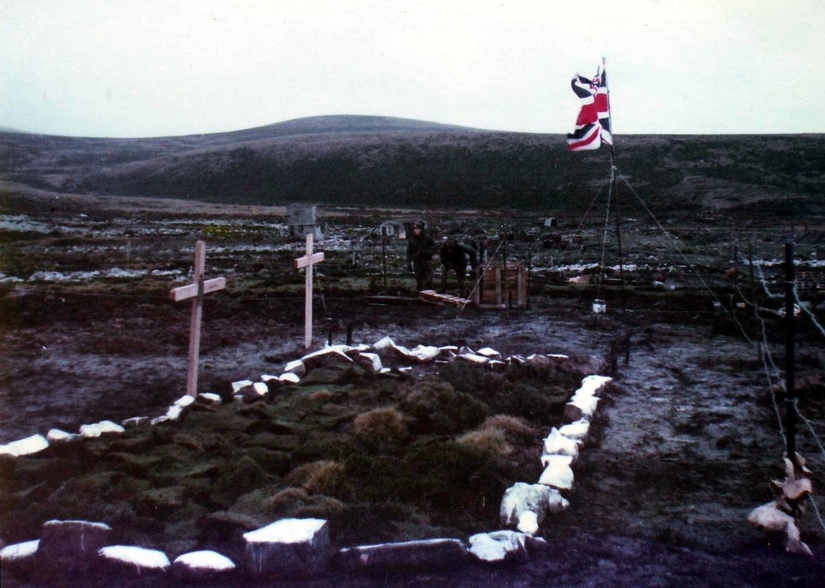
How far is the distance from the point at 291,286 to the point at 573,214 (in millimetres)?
38165

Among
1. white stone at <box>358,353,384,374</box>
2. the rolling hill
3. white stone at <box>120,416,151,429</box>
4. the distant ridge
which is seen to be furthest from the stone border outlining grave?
the distant ridge

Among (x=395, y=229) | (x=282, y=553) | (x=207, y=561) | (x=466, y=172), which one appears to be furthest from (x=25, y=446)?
(x=466, y=172)

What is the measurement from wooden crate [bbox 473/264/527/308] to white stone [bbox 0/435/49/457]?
1125cm

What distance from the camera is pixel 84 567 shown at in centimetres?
561

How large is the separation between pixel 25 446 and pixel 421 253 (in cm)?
1265

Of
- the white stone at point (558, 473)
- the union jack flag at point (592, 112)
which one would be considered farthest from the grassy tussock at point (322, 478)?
the union jack flag at point (592, 112)

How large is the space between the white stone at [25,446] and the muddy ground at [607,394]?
121cm

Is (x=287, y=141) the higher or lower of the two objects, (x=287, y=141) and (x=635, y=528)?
the higher

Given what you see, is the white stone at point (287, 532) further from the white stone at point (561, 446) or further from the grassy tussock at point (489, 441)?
the white stone at point (561, 446)

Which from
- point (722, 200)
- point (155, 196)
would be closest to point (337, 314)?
point (722, 200)

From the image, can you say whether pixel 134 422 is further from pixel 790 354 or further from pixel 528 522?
pixel 790 354

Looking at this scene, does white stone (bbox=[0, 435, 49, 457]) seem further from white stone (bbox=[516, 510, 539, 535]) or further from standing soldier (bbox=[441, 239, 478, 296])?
standing soldier (bbox=[441, 239, 478, 296])

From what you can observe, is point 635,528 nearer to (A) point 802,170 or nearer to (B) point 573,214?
(B) point 573,214

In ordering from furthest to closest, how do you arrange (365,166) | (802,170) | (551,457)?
1. (365,166)
2. (802,170)
3. (551,457)
